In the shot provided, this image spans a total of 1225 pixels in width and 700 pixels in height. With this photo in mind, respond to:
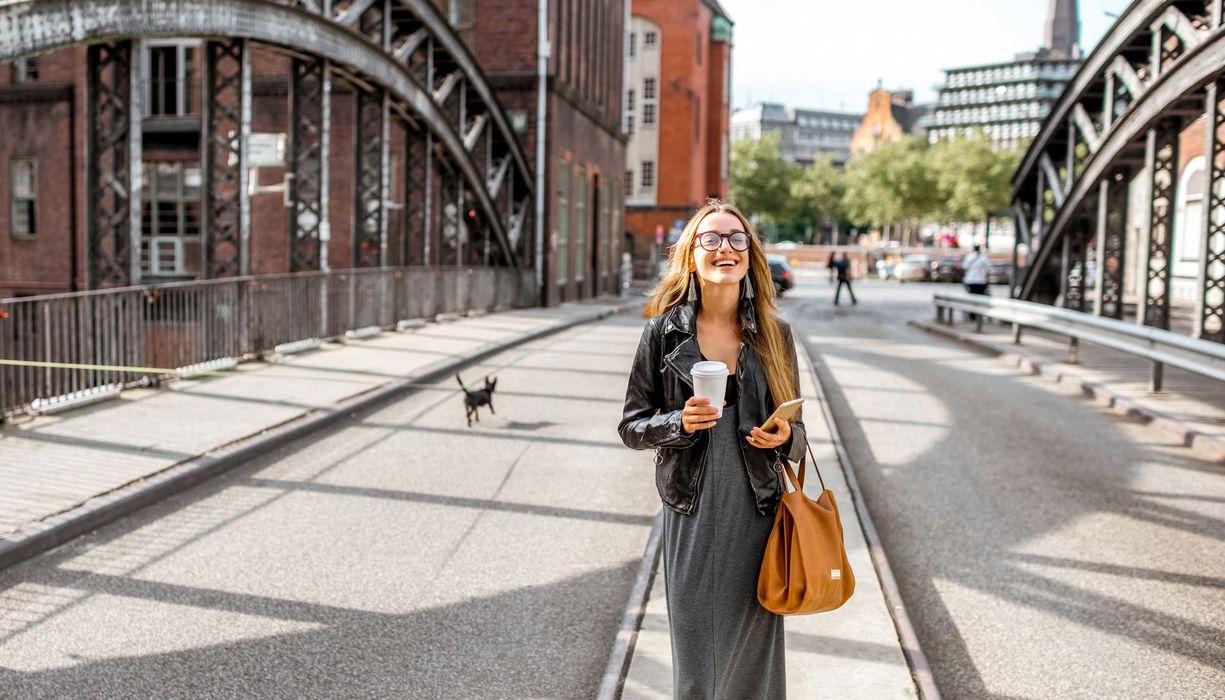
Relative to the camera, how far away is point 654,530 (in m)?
7.11

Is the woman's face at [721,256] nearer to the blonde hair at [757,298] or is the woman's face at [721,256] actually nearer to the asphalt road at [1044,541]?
the blonde hair at [757,298]

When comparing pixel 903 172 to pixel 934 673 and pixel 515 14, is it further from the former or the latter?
pixel 934 673

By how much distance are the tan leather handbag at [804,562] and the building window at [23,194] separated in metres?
32.7

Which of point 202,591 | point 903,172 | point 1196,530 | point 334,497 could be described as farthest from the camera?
point 903,172

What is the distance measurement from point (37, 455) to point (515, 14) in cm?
2272

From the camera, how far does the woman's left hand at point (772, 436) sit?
11.3 ft

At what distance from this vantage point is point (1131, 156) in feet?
61.1

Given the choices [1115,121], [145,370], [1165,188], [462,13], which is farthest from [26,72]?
[1165,188]

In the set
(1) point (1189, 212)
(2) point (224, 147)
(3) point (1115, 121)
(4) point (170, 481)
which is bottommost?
(4) point (170, 481)

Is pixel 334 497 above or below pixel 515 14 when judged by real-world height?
below

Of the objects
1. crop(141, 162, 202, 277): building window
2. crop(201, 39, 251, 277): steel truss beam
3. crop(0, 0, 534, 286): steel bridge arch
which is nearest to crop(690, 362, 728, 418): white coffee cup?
crop(0, 0, 534, 286): steel bridge arch

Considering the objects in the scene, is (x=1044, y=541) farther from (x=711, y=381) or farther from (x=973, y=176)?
(x=973, y=176)

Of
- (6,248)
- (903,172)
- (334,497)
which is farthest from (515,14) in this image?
(903,172)

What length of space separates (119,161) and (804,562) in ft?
40.0
